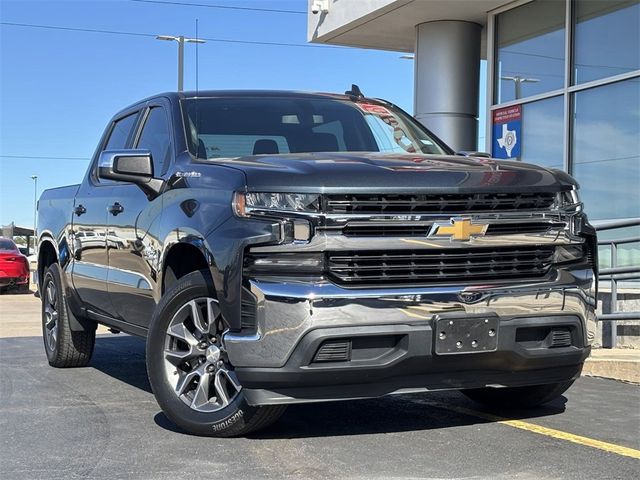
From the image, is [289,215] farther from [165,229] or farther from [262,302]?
[165,229]

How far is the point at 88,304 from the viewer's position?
6.70 metres

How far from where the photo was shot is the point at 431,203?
4.34 meters

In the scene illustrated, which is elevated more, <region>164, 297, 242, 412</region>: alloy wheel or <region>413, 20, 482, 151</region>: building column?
<region>413, 20, 482, 151</region>: building column

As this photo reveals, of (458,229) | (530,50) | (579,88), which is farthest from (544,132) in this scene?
(458,229)

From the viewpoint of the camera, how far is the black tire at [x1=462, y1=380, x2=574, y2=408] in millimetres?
5371

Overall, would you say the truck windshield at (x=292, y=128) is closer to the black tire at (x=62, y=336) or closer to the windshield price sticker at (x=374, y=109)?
the windshield price sticker at (x=374, y=109)

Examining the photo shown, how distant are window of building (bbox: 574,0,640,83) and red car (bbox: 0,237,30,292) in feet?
41.0

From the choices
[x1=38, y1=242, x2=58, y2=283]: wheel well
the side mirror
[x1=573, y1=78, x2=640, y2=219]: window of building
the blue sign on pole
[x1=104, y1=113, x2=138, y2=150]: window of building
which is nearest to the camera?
the side mirror

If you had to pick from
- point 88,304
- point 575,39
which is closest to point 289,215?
point 88,304

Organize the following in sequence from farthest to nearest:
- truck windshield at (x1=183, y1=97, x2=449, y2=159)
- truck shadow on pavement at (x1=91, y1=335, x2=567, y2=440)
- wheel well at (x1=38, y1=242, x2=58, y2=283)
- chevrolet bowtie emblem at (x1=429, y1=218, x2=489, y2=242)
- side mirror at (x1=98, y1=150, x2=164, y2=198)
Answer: wheel well at (x1=38, y1=242, x2=58, y2=283)
truck windshield at (x1=183, y1=97, x2=449, y2=159)
side mirror at (x1=98, y1=150, x2=164, y2=198)
truck shadow on pavement at (x1=91, y1=335, x2=567, y2=440)
chevrolet bowtie emblem at (x1=429, y1=218, x2=489, y2=242)

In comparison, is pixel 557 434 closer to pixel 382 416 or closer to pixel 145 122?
pixel 382 416

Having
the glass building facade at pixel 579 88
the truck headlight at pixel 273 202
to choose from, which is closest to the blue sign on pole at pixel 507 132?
the glass building facade at pixel 579 88

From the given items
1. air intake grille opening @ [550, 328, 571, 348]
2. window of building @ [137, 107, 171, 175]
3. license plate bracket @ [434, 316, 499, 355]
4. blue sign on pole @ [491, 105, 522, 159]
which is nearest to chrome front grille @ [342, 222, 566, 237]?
license plate bracket @ [434, 316, 499, 355]

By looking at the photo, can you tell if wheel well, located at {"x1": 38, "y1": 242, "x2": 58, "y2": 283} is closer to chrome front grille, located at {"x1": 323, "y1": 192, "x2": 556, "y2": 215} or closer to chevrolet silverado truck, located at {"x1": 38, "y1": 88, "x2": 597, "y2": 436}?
chevrolet silverado truck, located at {"x1": 38, "y1": 88, "x2": 597, "y2": 436}
